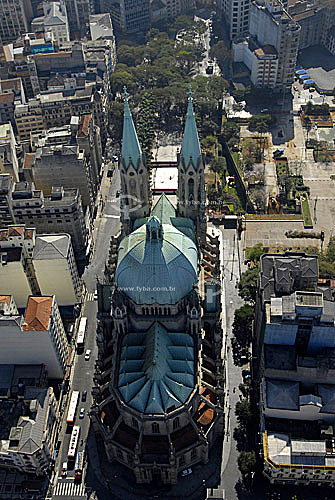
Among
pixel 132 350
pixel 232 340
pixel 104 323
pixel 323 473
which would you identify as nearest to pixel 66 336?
pixel 104 323

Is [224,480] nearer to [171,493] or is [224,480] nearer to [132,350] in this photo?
[171,493]

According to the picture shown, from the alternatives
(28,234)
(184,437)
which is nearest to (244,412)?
(184,437)

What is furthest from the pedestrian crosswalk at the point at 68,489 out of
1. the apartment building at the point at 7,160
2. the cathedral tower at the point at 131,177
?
the apartment building at the point at 7,160

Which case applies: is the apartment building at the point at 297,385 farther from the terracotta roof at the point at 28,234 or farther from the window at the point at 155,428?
the terracotta roof at the point at 28,234

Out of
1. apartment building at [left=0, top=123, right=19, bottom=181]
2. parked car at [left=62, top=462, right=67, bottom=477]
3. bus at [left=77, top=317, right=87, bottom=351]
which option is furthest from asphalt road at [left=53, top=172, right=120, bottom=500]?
apartment building at [left=0, top=123, right=19, bottom=181]

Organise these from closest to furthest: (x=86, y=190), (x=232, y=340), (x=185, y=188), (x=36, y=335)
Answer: (x=36, y=335) → (x=185, y=188) → (x=232, y=340) → (x=86, y=190)

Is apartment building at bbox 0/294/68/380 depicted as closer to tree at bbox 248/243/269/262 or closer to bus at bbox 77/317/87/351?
bus at bbox 77/317/87/351
